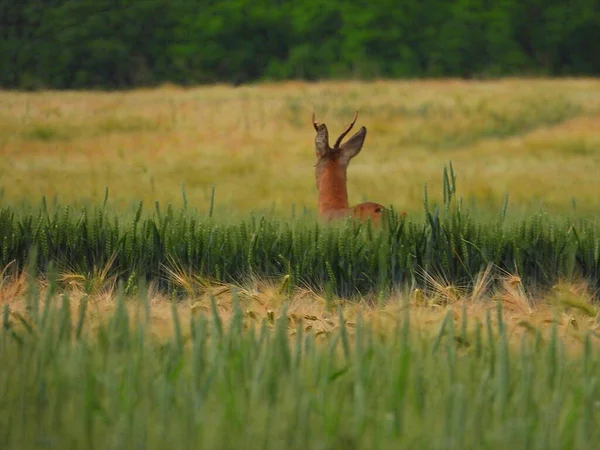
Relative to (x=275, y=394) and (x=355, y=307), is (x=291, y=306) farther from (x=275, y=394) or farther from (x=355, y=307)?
(x=275, y=394)

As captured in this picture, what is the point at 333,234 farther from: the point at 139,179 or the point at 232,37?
the point at 232,37

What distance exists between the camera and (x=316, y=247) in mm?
5062

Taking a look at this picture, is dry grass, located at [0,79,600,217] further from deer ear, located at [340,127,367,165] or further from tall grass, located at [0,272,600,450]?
tall grass, located at [0,272,600,450]

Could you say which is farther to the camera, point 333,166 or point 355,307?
point 333,166

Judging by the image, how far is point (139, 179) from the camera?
10.7 metres

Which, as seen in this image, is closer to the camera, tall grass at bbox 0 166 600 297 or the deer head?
tall grass at bbox 0 166 600 297

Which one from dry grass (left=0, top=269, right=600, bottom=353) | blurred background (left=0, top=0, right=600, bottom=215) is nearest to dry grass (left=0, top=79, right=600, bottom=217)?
blurred background (left=0, top=0, right=600, bottom=215)

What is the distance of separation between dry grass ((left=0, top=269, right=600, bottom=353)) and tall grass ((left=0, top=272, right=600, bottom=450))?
18 centimetres

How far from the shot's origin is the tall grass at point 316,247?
16.5 ft

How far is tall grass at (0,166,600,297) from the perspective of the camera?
504 cm

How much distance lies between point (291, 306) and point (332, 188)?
2.34 metres

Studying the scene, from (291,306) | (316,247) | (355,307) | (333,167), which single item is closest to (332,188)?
(333,167)

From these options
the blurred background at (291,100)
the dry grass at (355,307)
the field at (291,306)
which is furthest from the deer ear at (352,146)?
the dry grass at (355,307)

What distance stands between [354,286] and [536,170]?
7.51 metres
